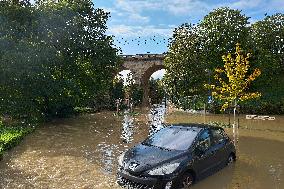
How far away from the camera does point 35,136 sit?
17641 millimetres

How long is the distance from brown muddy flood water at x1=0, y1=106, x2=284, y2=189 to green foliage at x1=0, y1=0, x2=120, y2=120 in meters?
2.81

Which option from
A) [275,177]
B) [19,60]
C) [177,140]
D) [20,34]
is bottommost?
[275,177]

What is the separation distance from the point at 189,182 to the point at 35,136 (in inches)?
448

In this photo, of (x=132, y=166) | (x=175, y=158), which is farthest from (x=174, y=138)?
(x=132, y=166)

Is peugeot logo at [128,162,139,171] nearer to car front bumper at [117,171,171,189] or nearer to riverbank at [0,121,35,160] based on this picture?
car front bumper at [117,171,171,189]

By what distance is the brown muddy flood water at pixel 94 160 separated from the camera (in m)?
9.50

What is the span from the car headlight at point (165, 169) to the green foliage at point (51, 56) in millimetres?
13899

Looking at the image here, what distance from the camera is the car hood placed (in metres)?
8.12

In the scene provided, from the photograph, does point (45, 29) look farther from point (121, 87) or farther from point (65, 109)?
point (121, 87)

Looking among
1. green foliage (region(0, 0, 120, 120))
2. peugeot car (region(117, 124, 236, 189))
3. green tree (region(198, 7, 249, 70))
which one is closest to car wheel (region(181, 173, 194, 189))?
peugeot car (region(117, 124, 236, 189))

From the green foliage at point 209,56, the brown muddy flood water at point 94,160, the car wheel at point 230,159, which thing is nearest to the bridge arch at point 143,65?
the green foliage at point 209,56

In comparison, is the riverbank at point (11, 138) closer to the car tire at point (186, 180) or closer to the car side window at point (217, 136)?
the car tire at point (186, 180)

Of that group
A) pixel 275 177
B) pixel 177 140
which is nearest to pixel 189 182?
pixel 177 140

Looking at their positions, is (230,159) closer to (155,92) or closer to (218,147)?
(218,147)
